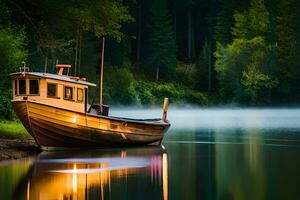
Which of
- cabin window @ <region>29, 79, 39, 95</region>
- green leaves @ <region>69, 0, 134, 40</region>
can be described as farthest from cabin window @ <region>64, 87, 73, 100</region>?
green leaves @ <region>69, 0, 134, 40</region>

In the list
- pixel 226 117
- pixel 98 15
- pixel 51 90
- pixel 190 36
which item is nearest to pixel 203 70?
pixel 190 36

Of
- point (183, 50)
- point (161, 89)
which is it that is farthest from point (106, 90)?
point (183, 50)

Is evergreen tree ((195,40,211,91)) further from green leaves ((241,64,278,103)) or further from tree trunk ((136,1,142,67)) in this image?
tree trunk ((136,1,142,67))

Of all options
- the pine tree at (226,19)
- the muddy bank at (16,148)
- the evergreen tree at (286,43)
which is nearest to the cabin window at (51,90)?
the muddy bank at (16,148)

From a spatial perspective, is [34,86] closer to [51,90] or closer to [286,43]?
[51,90]

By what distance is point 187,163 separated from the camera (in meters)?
26.9

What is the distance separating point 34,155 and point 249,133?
19576 millimetres

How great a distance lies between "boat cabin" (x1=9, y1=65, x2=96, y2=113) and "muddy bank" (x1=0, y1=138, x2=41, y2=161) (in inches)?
80.2

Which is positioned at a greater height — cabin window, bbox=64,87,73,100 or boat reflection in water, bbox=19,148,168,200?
cabin window, bbox=64,87,73,100

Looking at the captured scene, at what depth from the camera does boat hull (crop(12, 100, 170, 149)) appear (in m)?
31.1

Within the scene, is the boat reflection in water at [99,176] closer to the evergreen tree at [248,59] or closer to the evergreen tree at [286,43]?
the evergreen tree at [248,59]

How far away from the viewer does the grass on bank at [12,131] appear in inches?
1345

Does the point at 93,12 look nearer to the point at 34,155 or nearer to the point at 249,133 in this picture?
the point at 34,155

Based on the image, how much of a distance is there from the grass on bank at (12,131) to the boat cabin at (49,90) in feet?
11.1
